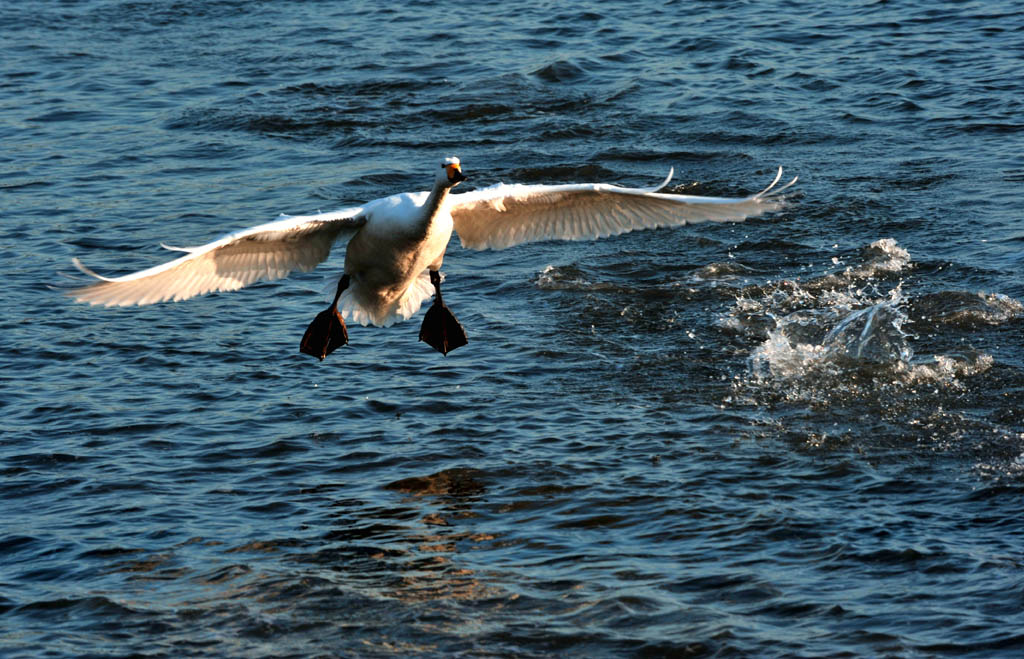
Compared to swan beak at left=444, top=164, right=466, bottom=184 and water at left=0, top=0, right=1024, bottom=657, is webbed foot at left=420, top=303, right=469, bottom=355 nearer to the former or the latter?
water at left=0, top=0, right=1024, bottom=657

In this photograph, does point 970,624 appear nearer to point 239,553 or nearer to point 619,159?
point 239,553

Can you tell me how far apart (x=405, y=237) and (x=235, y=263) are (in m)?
1.14

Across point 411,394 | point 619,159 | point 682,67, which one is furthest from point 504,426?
point 682,67

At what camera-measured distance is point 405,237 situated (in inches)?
363

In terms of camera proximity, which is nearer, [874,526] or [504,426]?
[874,526]

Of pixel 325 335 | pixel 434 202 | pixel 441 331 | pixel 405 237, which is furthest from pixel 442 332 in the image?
pixel 434 202

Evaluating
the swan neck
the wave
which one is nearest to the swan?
the swan neck

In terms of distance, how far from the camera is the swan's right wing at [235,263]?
8.32 m

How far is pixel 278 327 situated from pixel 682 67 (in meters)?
8.84

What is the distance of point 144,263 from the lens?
13.0 m

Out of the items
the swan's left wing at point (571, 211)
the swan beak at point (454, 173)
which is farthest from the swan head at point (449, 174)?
the swan's left wing at point (571, 211)

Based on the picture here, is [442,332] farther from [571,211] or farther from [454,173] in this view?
[454,173]

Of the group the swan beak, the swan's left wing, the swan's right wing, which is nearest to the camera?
the swan's right wing

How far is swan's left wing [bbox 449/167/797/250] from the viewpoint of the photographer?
30.7 ft
